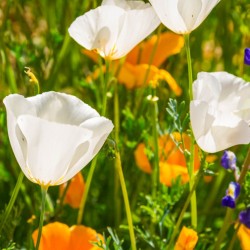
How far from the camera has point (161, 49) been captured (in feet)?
3.79

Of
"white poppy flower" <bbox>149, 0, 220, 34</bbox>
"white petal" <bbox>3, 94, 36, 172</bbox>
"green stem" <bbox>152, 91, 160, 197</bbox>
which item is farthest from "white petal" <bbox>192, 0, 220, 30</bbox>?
"white petal" <bbox>3, 94, 36, 172</bbox>

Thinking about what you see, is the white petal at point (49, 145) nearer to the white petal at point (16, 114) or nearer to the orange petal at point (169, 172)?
the white petal at point (16, 114)

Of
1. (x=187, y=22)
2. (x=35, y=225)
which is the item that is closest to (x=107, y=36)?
(x=187, y=22)

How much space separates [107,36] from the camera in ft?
2.54

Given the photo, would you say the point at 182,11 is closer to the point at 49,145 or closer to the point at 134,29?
the point at 134,29

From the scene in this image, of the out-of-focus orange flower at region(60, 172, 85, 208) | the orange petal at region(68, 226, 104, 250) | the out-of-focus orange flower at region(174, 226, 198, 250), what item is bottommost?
the out-of-focus orange flower at region(60, 172, 85, 208)

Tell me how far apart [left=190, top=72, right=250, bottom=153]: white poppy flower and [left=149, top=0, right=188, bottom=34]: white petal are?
8cm

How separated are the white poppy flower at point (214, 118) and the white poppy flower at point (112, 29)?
0.12 metres

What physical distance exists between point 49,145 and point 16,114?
0.04 m

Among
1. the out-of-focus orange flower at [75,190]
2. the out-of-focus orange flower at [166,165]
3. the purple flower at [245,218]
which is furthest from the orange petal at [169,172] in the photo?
the purple flower at [245,218]

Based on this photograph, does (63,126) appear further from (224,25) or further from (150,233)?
(224,25)

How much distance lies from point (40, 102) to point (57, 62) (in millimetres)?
488

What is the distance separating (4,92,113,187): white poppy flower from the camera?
619 millimetres

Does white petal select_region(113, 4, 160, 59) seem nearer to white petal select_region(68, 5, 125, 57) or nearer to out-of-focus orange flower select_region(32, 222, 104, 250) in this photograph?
white petal select_region(68, 5, 125, 57)
